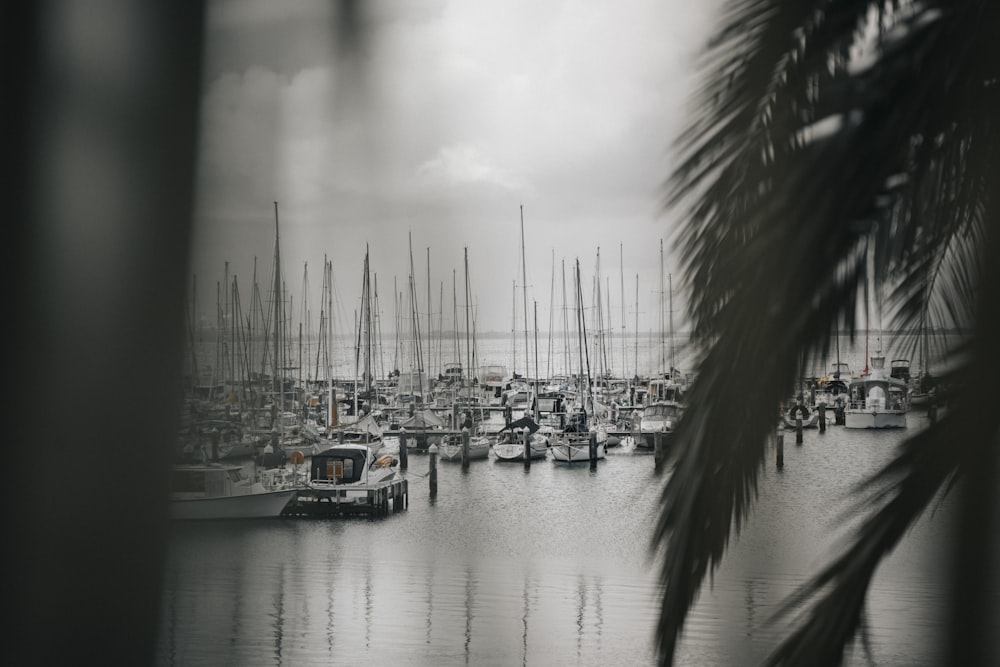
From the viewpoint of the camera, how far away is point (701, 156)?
1087 mm

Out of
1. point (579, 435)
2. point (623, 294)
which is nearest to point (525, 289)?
point (623, 294)

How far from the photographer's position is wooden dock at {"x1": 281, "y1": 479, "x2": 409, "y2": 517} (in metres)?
4.45

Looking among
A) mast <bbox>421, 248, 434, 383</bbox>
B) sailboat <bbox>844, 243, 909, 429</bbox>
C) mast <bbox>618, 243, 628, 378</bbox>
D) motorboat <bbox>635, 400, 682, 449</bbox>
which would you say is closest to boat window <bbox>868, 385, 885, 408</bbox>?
sailboat <bbox>844, 243, 909, 429</bbox>

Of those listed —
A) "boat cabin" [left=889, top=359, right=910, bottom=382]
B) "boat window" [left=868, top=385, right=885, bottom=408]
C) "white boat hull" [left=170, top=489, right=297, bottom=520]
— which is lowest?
"white boat hull" [left=170, top=489, right=297, bottom=520]

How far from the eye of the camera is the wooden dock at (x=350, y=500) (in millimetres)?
4445

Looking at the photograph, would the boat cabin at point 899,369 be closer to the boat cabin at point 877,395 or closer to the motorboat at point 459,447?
the boat cabin at point 877,395

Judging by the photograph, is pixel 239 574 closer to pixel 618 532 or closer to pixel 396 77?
pixel 618 532

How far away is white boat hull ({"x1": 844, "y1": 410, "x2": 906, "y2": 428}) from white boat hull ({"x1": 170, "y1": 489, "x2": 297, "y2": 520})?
8.39 feet

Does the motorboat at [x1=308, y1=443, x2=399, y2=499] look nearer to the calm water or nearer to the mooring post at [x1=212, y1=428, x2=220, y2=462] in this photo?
the calm water

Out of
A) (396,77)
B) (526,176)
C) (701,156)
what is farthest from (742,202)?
(526,176)

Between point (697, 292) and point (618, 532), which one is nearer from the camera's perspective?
point (697, 292)

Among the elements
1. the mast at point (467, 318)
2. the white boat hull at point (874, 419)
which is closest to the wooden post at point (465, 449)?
the mast at point (467, 318)

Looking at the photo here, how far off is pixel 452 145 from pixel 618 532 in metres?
2.16

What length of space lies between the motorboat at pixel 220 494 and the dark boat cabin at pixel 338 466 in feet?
0.64
